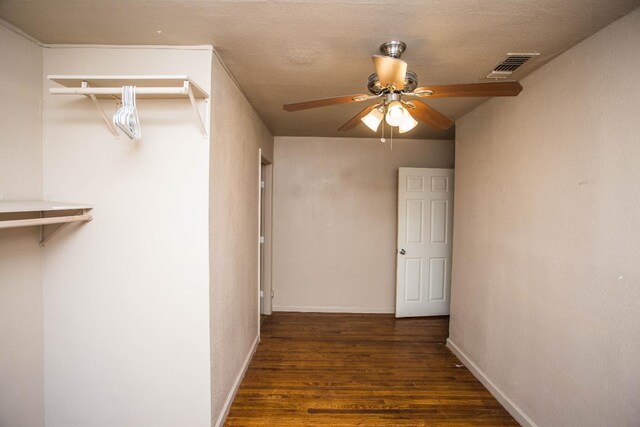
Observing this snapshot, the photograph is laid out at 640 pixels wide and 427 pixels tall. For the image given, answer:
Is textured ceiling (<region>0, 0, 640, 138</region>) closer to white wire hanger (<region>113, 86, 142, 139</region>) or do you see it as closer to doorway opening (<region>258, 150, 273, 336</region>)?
white wire hanger (<region>113, 86, 142, 139</region>)

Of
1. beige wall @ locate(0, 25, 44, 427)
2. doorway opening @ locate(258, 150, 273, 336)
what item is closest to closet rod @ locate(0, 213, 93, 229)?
beige wall @ locate(0, 25, 44, 427)

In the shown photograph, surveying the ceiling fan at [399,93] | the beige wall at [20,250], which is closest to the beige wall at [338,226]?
the ceiling fan at [399,93]

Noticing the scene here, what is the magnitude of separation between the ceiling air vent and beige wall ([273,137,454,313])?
2.30 metres

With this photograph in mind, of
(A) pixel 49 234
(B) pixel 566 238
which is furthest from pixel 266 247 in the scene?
(B) pixel 566 238

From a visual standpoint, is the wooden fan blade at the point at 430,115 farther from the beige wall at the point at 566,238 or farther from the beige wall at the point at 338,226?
the beige wall at the point at 338,226

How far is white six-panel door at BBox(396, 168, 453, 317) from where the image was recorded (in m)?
4.29

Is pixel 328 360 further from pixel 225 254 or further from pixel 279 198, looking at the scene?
pixel 279 198

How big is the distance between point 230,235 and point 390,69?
1.62 m

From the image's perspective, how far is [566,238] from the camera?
1.88 metres

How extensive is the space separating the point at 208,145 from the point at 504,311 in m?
2.49

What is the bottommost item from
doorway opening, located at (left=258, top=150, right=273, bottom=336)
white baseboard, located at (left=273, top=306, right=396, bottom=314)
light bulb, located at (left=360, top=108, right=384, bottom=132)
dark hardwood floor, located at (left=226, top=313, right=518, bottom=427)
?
dark hardwood floor, located at (left=226, top=313, right=518, bottom=427)

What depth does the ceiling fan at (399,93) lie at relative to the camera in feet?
4.57

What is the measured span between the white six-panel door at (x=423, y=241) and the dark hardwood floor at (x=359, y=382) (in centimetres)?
46

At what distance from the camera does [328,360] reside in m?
3.10
